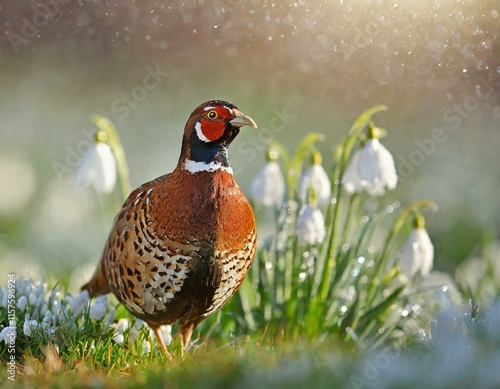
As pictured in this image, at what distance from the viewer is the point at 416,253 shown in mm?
3359

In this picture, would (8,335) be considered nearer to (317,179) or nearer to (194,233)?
(194,233)

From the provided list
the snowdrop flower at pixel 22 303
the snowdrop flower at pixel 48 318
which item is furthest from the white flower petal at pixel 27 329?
the snowdrop flower at pixel 22 303

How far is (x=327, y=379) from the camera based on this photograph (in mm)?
1996

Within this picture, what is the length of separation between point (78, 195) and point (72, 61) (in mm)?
1118

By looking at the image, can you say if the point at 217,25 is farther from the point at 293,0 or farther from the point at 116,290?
the point at 116,290

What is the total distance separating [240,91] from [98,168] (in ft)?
11.7

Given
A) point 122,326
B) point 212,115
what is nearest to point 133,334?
point 122,326

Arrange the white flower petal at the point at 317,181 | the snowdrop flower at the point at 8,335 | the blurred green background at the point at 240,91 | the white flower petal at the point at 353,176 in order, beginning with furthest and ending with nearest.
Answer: the blurred green background at the point at 240,91 < the white flower petal at the point at 317,181 < the white flower petal at the point at 353,176 < the snowdrop flower at the point at 8,335

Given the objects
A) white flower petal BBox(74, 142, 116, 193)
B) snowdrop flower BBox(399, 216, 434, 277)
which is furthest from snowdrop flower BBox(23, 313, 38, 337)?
snowdrop flower BBox(399, 216, 434, 277)

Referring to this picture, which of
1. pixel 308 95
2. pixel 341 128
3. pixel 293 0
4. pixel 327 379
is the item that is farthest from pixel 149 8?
pixel 327 379

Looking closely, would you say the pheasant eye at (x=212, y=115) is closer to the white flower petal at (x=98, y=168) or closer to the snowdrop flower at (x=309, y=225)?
the snowdrop flower at (x=309, y=225)

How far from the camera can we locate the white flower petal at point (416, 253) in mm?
3363

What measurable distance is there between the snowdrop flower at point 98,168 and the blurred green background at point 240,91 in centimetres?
71

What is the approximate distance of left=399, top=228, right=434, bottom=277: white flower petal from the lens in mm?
3363
